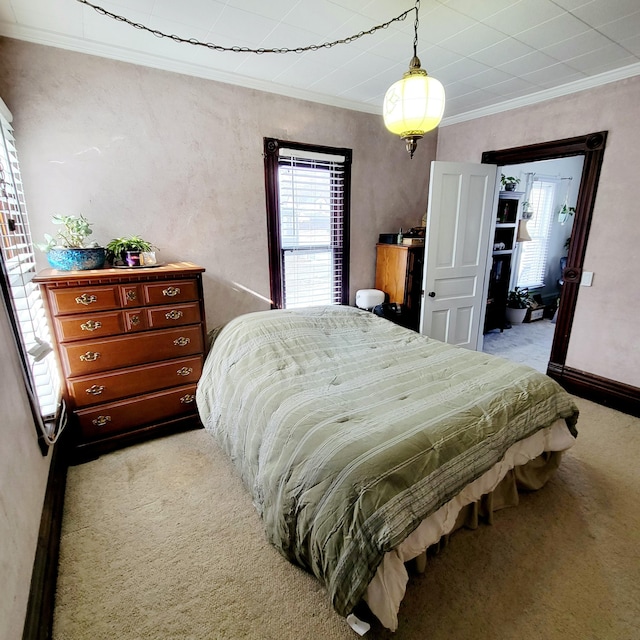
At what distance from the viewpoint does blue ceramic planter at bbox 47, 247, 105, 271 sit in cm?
211

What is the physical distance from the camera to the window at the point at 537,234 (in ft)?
17.7

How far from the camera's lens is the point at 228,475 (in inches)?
84.5

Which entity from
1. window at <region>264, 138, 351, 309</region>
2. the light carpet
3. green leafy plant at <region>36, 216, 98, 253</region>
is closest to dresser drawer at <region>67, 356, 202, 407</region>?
green leafy plant at <region>36, 216, 98, 253</region>

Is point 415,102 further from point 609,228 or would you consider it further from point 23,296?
point 609,228

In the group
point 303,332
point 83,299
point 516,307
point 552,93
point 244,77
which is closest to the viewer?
point 83,299

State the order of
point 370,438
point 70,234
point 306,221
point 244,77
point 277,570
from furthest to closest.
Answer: point 306,221 → point 244,77 → point 70,234 → point 277,570 → point 370,438

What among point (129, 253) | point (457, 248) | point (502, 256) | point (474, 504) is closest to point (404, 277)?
point (457, 248)

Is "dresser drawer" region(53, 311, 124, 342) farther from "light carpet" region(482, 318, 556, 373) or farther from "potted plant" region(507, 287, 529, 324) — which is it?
"potted plant" region(507, 287, 529, 324)

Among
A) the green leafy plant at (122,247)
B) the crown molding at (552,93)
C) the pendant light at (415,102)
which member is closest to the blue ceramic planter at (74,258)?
the green leafy plant at (122,247)

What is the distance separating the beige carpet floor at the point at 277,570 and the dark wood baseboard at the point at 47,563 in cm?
5

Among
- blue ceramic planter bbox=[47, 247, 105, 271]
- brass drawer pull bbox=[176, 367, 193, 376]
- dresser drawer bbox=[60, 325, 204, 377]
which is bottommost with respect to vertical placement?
brass drawer pull bbox=[176, 367, 193, 376]

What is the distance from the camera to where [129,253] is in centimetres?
233

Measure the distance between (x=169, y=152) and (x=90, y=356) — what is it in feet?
5.16

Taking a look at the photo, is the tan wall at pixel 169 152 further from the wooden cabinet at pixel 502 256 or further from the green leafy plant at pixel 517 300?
the green leafy plant at pixel 517 300
